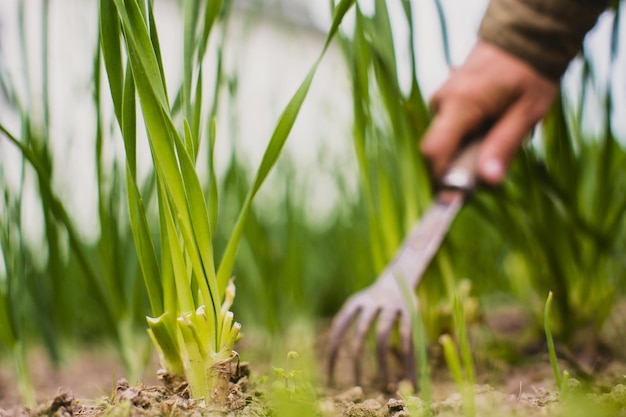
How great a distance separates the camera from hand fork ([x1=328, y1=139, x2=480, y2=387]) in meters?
0.79

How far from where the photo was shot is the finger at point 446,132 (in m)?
0.92

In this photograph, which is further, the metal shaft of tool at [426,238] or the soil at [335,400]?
the metal shaft of tool at [426,238]

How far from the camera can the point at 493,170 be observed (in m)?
0.87

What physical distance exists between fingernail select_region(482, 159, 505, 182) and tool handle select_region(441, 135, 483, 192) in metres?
0.03

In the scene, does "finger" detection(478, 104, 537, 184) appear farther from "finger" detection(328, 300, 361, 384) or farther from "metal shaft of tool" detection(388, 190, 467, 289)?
"finger" detection(328, 300, 361, 384)

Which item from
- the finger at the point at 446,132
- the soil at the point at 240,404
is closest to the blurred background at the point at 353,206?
the finger at the point at 446,132

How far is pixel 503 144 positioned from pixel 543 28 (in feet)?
0.62

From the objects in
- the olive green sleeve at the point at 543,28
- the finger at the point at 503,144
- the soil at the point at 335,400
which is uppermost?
the olive green sleeve at the point at 543,28

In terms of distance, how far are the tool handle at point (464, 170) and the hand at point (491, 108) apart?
17 millimetres

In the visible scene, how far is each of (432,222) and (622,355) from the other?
0.41 m

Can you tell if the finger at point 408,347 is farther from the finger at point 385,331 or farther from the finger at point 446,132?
the finger at point 446,132

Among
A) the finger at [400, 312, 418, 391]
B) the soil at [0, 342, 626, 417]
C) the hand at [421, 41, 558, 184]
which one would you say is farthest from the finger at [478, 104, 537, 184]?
the soil at [0, 342, 626, 417]

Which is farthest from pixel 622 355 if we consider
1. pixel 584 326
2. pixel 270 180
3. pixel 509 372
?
pixel 270 180

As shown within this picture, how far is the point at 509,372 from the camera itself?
86 centimetres
